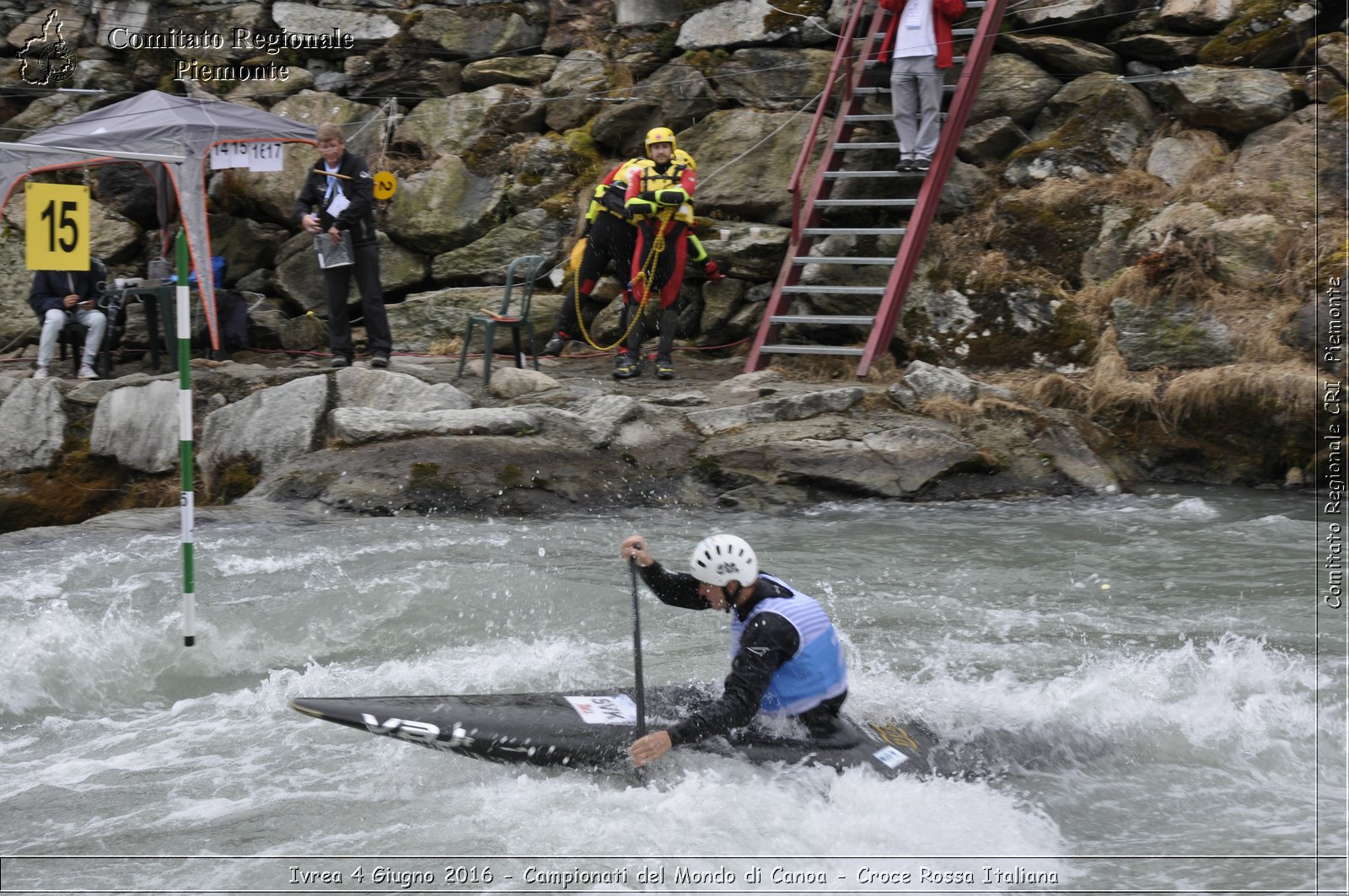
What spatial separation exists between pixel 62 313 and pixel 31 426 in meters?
1.28

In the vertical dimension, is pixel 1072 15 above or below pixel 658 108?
above

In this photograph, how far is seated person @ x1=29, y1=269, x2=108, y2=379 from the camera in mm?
10055

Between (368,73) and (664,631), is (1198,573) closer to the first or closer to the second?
(664,631)

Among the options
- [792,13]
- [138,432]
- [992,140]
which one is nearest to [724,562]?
[138,432]

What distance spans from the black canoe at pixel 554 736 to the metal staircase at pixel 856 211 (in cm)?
561

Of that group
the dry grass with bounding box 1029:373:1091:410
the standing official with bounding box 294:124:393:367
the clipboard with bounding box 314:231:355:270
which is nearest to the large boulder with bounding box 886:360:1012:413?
the dry grass with bounding box 1029:373:1091:410

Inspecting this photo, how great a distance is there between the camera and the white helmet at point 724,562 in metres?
4.51

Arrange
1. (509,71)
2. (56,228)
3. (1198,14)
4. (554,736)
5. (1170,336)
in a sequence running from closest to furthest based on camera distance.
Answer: (554,736), (56,228), (1170,336), (1198,14), (509,71)

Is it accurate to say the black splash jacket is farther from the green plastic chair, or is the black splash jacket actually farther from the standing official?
the standing official

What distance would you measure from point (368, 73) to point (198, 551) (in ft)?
26.5

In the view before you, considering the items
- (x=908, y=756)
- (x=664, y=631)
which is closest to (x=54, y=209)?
(x=664, y=631)

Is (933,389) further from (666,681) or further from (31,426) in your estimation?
(31,426)

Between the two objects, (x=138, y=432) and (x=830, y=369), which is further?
(x=830, y=369)

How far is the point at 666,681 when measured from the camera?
578cm
